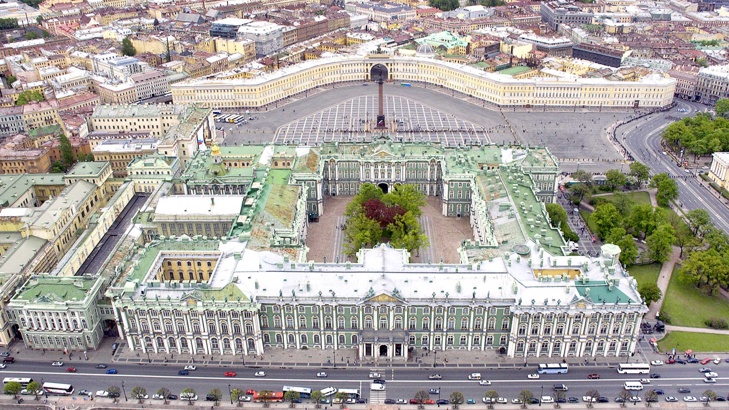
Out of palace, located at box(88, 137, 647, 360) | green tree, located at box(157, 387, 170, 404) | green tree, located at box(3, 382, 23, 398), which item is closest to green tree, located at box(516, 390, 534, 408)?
palace, located at box(88, 137, 647, 360)

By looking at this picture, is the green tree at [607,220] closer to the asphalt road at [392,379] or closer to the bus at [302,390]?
the asphalt road at [392,379]

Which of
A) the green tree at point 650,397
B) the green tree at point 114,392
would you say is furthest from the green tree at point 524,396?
the green tree at point 114,392

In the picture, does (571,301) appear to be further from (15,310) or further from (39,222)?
(39,222)

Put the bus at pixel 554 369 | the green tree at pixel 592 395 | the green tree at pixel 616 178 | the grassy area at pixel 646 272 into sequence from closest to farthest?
the green tree at pixel 592 395 → the bus at pixel 554 369 → the grassy area at pixel 646 272 → the green tree at pixel 616 178

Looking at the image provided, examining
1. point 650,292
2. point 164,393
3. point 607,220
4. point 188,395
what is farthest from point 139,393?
point 607,220

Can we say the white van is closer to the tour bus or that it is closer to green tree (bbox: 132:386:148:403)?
green tree (bbox: 132:386:148:403)

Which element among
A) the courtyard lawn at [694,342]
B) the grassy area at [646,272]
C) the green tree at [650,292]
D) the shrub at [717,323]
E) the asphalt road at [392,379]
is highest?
the green tree at [650,292]
